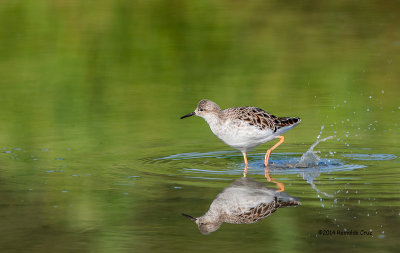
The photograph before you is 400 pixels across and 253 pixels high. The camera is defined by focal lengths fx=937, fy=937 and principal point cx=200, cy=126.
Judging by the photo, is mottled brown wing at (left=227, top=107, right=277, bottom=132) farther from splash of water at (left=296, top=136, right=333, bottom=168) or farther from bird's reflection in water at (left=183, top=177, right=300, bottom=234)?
bird's reflection in water at (left=183, top=177, right=300, bottom=234)

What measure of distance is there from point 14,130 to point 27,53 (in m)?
9.13

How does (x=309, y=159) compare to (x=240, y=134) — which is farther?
(x=240, y=134)

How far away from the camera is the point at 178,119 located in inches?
700

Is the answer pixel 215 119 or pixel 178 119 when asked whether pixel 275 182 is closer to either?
pixel 215 119

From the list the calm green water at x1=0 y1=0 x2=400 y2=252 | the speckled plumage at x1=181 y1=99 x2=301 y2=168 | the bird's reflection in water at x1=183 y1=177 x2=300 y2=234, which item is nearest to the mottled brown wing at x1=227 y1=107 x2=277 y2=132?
the speckled plumage at x1=181 y1=99 x2=301 y2=168

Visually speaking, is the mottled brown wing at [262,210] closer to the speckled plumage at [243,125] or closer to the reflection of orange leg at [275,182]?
the reflection of orange leg at [275,182]

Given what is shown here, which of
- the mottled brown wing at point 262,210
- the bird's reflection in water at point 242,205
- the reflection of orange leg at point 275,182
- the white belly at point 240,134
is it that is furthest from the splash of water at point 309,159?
the mottled brown wing at point 262,210

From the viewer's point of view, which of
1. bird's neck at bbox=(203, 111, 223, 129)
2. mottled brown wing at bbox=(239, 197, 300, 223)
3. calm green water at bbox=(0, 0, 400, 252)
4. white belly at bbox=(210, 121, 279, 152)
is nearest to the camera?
calm green water at bbox=(0, 0, 400, 252)

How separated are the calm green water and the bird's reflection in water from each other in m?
0.16

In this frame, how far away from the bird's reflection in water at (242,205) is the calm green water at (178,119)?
16 cm

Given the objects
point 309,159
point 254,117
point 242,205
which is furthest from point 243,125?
point 242,205

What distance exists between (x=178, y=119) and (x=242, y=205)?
669 centimetres

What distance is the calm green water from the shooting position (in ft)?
34.3

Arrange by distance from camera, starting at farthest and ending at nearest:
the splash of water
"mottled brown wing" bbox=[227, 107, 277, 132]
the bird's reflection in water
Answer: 1. "mottled brown wing" bbox=[227, 107, 277, 132]
2. the splash of water
3. the bird's reflection in water
